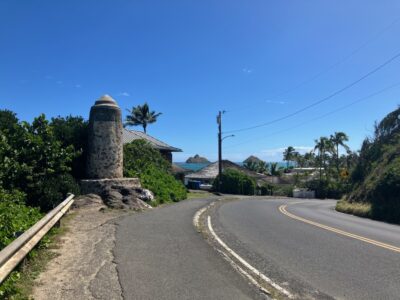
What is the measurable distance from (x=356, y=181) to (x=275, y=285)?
1169 inches

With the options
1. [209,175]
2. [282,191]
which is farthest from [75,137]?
[209,175]

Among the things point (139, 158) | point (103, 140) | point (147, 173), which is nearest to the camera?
point (103, 140)

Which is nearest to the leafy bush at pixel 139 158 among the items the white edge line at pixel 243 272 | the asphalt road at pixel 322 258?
the asphalt road at pixel 322 258

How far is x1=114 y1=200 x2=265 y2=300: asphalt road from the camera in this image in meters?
6.47

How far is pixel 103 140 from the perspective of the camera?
2041 cm

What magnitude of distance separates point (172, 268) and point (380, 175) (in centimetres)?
2140

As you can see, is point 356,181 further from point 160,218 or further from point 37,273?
point 37,273

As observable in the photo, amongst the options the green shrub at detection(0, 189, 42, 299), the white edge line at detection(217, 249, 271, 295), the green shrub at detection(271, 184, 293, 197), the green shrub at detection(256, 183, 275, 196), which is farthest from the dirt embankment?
the green shrub at detection(271, 184, 293, 197)

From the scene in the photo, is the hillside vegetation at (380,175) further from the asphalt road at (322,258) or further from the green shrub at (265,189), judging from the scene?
the green shrub at (265,189)

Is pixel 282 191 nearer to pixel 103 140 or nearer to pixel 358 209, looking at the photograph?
pixel 358 209

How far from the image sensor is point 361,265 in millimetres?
8508

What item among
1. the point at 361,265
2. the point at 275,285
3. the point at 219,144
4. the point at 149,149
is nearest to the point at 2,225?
the point at 275,285

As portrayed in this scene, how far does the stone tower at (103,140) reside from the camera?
20328 millimetres

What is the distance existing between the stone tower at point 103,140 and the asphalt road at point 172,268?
828 cm
